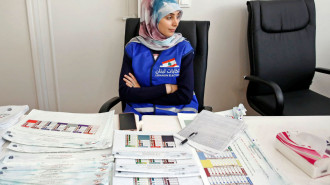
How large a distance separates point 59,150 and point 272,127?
32.8 inches

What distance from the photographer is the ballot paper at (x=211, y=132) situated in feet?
3.51

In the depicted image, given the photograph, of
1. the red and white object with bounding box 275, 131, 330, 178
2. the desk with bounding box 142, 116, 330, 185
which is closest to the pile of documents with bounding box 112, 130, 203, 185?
the desk with bounding box 142, 116, 330, 185

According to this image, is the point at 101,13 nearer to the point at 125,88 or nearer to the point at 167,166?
the point at 125,88

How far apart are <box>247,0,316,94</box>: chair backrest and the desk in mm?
724

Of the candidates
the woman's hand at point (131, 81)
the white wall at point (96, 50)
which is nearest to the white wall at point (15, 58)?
the white wall at point (96, 50)

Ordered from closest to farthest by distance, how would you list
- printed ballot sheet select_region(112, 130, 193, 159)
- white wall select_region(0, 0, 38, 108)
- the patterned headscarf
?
printed ballot sheet select_region(112, 130, 193, 159), the patterned headscarf, white wall select_region(0, 0, 38, 108)

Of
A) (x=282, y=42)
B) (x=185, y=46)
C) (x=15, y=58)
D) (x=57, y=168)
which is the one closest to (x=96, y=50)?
(x=15, y=58)

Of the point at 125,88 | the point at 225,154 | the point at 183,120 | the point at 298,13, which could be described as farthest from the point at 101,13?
the point at 225,154

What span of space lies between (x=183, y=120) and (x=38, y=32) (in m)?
1.44

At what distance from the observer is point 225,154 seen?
Result: 1020 millimetres

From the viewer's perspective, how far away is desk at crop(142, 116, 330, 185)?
102 cm

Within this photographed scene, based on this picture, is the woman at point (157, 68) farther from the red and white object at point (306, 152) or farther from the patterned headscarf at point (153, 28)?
the red and white object at point (306, 152)

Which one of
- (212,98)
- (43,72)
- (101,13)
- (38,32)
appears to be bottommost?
(212,98)

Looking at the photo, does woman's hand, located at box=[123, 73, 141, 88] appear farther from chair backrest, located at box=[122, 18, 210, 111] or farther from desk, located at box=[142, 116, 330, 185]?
desk, located at box=[142, 116, 330, 185]
